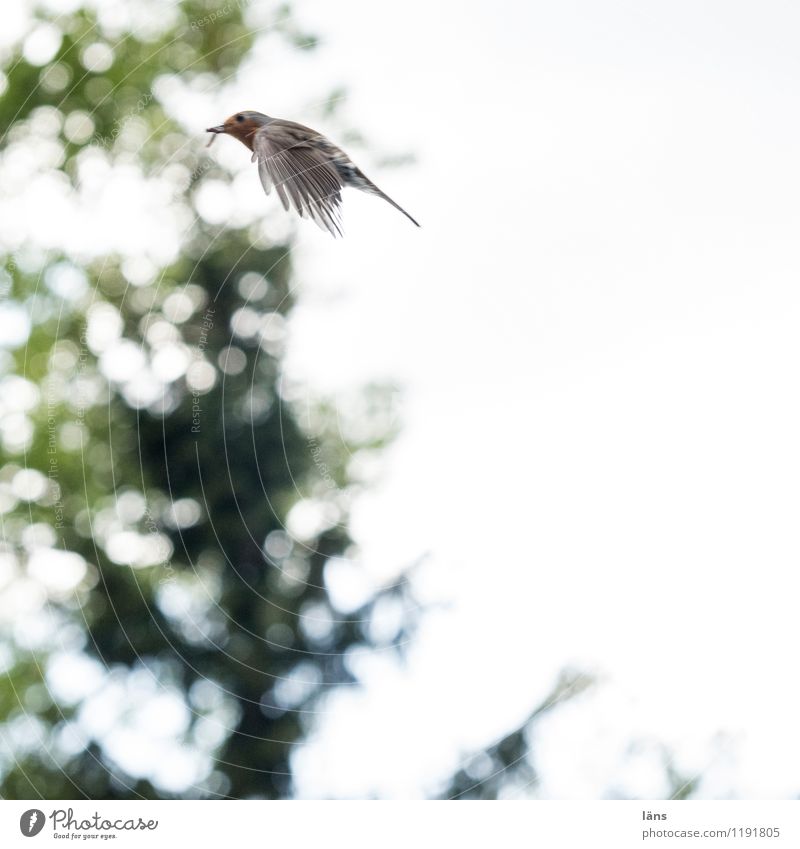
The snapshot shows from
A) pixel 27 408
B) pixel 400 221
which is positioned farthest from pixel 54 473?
pixel 400 221

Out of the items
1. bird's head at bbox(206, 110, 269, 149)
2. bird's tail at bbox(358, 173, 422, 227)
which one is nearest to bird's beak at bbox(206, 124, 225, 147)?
bird's head at bbox(206, 110, 269, 149)

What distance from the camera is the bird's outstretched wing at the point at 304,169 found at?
0.71 m

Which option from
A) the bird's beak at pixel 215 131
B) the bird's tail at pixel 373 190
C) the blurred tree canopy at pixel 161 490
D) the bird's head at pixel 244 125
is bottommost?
the blurred tree canopy at pixel 161 490

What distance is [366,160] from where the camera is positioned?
0.72 meters

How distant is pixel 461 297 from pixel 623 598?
0.97 ft

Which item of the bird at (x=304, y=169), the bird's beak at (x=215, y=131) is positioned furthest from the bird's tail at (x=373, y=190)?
the bird's beak at (x=215, y=131)

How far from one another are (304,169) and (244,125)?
0.22 ft

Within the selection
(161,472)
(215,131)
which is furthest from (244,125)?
(161,472)

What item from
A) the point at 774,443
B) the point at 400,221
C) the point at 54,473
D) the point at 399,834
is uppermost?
the point at 400,221

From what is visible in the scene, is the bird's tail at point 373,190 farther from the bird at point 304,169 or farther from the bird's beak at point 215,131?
the bird's beak at point 215,131

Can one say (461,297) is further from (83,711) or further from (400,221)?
(83,711)

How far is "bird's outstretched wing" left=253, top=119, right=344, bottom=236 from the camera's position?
2.34ft

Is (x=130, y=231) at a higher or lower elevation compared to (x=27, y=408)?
higher

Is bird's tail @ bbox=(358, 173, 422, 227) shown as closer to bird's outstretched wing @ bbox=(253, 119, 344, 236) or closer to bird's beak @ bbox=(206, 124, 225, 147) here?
bird's outstretched wing @ bbox=(253, 119, 344, 236)
